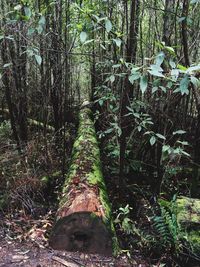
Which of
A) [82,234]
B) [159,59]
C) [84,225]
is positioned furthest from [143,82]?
[82,234]

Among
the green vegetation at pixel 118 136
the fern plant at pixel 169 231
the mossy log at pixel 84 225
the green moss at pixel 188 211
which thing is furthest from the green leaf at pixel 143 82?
the green moss at pixel 188 211

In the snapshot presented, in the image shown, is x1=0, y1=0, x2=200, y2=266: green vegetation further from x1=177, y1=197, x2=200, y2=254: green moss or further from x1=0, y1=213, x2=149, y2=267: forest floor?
x1=0, y1=213, x2=149, y2=267: forest floor

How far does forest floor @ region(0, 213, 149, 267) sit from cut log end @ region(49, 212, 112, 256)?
72 mm

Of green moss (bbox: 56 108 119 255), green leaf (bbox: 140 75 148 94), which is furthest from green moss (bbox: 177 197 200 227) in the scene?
green leaf (bbox: 140 75 148 94)

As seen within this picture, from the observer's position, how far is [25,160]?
16.8ft

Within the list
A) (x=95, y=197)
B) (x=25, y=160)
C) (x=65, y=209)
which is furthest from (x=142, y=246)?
(x=25, y=160)

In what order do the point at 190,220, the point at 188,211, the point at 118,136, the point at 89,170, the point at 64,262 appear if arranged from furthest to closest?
the point at 118,136
the point at 89,170
the point at 188,211
the point at 190,220
the point at 64,262

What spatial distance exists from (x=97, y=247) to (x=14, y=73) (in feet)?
11.8

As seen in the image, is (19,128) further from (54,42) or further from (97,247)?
(97,247)

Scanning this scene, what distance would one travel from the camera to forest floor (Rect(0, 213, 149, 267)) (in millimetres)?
3014

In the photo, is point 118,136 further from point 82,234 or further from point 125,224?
point 82,234

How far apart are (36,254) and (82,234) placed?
0.55 m

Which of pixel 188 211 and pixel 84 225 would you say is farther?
pixel 188 211

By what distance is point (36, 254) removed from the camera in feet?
10.3
